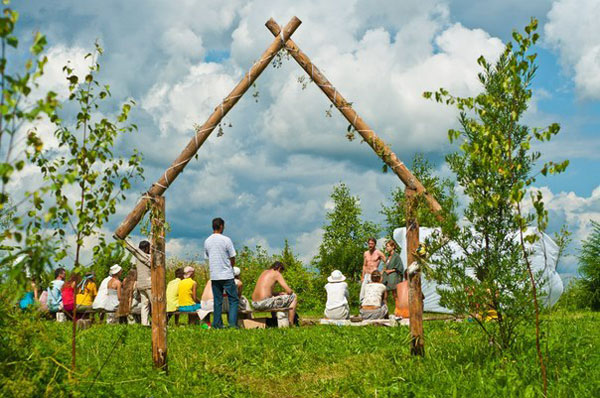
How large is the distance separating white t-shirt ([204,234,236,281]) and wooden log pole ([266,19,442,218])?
4.18 metres

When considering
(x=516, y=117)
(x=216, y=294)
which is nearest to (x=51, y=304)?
(x=216, y=294)

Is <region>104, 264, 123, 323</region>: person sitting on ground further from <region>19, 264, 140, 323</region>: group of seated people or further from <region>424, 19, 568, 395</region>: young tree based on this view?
<region>424, 19, 568, 395</region>: young tree

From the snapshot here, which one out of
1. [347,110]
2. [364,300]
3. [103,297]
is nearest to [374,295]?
[364,300]

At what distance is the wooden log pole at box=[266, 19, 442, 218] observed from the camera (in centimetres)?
894

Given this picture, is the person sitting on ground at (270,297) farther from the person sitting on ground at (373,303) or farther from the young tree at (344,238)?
the young tree at (344,238)

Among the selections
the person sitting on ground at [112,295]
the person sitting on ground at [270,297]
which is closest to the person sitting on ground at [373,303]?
the person sitting on ground at [270,297]

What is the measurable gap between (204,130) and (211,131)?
0.31ft

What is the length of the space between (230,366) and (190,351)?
102 cm

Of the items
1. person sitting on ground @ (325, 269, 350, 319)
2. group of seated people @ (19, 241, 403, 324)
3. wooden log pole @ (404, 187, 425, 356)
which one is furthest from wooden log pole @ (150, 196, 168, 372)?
person sitting on ground @ (325, 269, 350, 319)

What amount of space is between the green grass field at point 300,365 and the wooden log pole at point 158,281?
25 cm

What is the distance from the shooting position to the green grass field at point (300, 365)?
578cm

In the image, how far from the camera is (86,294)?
610 inches

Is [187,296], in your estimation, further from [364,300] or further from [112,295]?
[364,300]

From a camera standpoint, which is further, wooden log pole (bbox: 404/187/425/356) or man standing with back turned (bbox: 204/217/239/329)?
man standing with back turned (bbox: 204/217/239/329)
